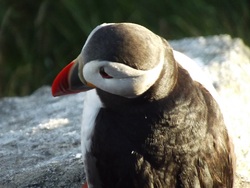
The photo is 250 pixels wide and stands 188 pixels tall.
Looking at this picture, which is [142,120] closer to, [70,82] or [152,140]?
[152,140]

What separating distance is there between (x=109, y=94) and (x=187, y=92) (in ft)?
1.24

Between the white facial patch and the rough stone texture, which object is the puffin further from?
the rough stone texture

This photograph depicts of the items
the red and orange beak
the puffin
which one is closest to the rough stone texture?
the puffin

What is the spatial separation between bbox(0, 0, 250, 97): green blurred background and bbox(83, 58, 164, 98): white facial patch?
11.2 ft

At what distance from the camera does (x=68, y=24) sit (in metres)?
7.04

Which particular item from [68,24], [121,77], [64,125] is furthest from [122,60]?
[68,24]

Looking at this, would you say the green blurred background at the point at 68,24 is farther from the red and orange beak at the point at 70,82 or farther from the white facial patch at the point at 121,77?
the white facial patch at the point at 121,77

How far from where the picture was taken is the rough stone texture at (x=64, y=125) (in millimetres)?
4262

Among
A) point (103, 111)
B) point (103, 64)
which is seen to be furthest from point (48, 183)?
point (103, 64)

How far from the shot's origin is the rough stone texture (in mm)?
4262

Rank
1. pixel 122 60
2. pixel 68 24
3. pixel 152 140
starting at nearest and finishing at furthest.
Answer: pixel 122 60 → pixel 152 140 → pixel 68 24

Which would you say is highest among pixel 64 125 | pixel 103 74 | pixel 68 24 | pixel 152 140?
pixel 103 74

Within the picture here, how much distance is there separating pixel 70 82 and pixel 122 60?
38 centimetres

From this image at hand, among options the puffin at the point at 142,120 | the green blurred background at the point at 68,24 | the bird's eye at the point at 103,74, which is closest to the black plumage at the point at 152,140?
the puffin at the point at 142,120
